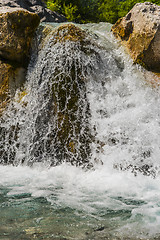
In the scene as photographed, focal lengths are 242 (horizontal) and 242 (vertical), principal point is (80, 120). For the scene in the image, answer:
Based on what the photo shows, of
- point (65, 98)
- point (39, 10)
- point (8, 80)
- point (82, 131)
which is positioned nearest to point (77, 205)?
point (82, 131)

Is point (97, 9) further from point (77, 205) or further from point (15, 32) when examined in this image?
point (77, 205)

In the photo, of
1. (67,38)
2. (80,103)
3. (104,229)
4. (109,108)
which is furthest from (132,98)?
(104,229)

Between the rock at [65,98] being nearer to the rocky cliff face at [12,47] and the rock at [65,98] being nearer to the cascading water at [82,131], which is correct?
the cascading water at [82,131]

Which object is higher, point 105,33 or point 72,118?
point 105,33

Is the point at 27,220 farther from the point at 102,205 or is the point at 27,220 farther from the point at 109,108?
the point at 109,108

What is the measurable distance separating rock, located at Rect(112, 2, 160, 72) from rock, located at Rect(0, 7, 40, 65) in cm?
207

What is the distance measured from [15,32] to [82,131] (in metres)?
2.49

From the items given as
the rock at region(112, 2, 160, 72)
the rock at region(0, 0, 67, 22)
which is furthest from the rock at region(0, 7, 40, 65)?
the rock at region(0, 0, 67, 22)

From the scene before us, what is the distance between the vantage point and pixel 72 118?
14.5 ft

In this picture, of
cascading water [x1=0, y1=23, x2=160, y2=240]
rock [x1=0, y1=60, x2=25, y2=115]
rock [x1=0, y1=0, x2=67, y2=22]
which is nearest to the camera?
cascading water [x1=0, y1=23, x2=160, y2=240]

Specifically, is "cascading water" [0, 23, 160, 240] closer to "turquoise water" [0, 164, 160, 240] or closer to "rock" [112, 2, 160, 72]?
"turquoise water" [0, 164, 160, 240]

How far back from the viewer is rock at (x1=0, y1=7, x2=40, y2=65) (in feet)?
16.1

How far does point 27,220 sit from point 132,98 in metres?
3.07

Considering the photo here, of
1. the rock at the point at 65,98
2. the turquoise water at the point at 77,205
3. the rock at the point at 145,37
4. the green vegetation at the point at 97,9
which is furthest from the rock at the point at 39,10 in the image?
the turquoise water at the point at 77,205
